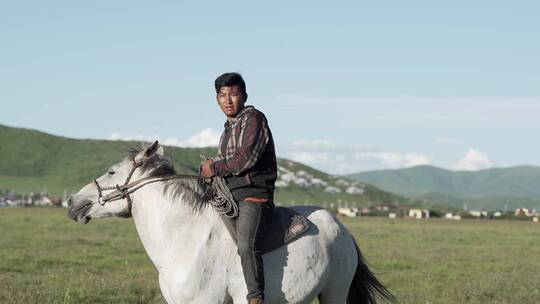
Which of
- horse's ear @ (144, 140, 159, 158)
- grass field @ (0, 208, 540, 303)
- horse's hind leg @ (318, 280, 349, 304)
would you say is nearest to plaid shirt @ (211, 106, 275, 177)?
horse's ear @ (144, 140, 159, 158)

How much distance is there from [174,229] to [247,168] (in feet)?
3.22

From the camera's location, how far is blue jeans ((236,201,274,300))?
7914 millimetres

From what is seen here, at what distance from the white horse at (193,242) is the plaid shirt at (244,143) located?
0.51 m

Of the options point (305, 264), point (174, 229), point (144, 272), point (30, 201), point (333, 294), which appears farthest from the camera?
point (30, 201)

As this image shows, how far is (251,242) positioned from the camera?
7.97m

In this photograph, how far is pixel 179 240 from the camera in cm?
814

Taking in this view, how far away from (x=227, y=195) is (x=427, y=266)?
1520 cm

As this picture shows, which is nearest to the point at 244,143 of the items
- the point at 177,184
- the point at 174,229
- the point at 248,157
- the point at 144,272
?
the point at 248,157

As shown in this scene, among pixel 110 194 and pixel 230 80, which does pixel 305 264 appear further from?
pixel 110 194

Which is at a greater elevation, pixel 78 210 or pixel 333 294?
pixel 78 210

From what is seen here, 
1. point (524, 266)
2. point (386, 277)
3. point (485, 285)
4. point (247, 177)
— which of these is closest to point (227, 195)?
point (247, 177)

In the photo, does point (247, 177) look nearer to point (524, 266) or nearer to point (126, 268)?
point (126, 268)

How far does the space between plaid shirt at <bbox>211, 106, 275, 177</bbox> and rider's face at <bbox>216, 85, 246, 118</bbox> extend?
89 mm

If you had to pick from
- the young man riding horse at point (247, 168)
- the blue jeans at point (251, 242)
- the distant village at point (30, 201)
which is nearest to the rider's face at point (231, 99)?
the young man riding horse at point (247, 168)
